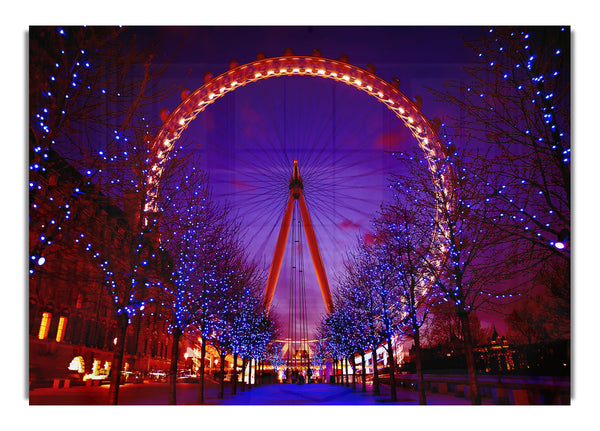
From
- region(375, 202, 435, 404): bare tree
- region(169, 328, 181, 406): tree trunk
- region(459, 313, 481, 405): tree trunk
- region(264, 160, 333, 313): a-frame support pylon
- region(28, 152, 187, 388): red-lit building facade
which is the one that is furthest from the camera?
region(264, 160, 333, 313): a-frame support pylon

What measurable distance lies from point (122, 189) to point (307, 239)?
25.9 feet

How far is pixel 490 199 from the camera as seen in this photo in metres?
7.45

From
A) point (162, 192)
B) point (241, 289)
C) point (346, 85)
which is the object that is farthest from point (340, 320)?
point (162, 192)

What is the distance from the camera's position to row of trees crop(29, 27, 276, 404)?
19.2ft

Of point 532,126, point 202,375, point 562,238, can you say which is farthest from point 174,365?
point 532,126

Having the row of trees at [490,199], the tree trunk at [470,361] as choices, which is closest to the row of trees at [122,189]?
the row of trees at [490,199]

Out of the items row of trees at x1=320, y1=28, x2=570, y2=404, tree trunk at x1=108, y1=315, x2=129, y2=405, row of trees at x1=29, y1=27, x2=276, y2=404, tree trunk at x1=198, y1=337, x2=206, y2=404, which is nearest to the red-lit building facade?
row of trees at x1=29, y1=27, x2=276, y2=404

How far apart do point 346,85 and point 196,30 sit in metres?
4.75

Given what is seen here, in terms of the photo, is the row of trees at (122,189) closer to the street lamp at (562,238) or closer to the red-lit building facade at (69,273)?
the red-lit building facade at (69,273)

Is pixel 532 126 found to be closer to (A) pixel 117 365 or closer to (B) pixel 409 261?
(B) pixel 409 261

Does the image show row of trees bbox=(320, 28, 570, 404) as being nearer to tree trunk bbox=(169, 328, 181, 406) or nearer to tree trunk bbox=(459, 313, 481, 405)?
tree trunk bbox=(459, 313, 481, 405)

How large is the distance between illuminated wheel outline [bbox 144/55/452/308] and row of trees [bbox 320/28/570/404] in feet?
3.27

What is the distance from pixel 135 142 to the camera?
8047 millimetres
